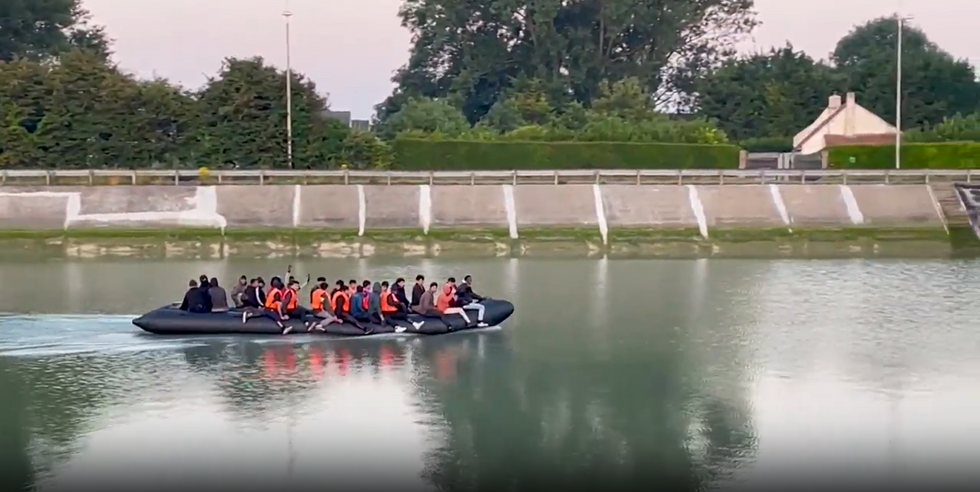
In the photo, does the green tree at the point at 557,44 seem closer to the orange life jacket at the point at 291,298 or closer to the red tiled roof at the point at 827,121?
the red tiled roof at the point at 827,121

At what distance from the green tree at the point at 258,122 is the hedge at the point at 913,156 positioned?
23.4m

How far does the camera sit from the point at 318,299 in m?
25.5

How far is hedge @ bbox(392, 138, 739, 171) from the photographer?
197 ft

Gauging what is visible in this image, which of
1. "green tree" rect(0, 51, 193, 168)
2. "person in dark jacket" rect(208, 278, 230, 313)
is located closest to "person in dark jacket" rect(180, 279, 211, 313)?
"person in dark jacket" rect(208, 278, 230, 313)

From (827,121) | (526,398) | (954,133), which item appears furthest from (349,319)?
(827,121)

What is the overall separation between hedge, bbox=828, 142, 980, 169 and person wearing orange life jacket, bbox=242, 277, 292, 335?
3908 cm

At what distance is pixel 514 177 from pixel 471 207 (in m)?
3.36

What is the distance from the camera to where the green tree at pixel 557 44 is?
8319 cm

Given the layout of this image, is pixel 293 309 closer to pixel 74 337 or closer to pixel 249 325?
pixel 249 325

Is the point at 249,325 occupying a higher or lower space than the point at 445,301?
lower

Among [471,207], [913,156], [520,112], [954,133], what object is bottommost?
[471,207]

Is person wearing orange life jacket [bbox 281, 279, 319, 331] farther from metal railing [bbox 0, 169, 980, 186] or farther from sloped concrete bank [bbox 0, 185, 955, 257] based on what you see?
metal railing [bbox 0, 169, 980, 186]

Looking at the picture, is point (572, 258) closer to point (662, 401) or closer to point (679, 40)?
point (662, 401)

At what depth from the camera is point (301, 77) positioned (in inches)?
2274
